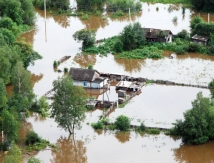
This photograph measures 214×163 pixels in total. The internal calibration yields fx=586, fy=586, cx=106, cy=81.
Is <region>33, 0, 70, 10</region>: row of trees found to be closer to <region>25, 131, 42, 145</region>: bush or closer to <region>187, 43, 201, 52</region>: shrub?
<region>187, 43, 201, 52</region>: shrub

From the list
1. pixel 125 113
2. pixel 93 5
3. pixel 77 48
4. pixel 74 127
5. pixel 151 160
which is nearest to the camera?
pixel 151 160

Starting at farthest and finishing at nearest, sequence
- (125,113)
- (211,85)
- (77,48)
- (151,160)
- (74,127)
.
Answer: (77,48) < (211,85) < (125,113) < (74,127) < (151,160)

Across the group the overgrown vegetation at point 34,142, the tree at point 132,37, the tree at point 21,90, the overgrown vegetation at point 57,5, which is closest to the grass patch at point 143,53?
the tree at point 132,37

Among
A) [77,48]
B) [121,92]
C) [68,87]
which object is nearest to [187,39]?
[77,48]

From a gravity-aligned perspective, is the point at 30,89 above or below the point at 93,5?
below

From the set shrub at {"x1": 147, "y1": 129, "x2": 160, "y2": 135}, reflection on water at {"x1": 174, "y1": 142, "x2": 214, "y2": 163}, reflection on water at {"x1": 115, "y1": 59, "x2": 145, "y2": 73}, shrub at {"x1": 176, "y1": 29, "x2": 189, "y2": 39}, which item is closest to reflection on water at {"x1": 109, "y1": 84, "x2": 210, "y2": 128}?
shrub at {"x1": 147, "y1": 129, "x2": 160, "y2": 135}

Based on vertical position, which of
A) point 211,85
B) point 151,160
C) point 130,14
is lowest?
point 151,160

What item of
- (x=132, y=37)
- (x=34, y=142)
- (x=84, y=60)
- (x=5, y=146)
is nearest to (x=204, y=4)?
(x=132, y=37)

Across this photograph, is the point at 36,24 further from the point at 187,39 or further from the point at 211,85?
the point at 211,85
